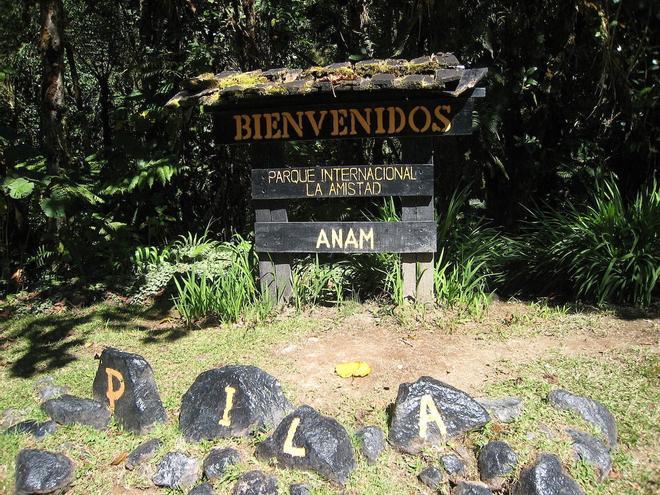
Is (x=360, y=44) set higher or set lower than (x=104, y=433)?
higher

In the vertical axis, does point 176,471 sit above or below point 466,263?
below

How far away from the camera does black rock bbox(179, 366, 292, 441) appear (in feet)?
11.9

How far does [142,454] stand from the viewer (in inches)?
138

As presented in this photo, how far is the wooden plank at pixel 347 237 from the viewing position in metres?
5.34

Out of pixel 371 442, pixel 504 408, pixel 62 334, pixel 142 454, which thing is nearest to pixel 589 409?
pixel 504 408

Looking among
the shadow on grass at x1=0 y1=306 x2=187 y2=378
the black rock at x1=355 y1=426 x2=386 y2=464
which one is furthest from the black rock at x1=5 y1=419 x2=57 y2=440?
the black rock at x1=355 y1=426 x2=386 y2=464

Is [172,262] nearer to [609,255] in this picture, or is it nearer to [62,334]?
[62,334]

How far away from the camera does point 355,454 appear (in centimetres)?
345

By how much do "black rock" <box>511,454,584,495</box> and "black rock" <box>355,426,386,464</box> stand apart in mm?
748

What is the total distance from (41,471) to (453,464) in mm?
2269

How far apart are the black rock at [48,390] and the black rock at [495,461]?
278cm

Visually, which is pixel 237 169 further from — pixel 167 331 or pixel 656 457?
pixel 656 457

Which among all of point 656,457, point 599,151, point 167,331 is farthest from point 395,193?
point 599,151

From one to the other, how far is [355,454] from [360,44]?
20.7 feet
